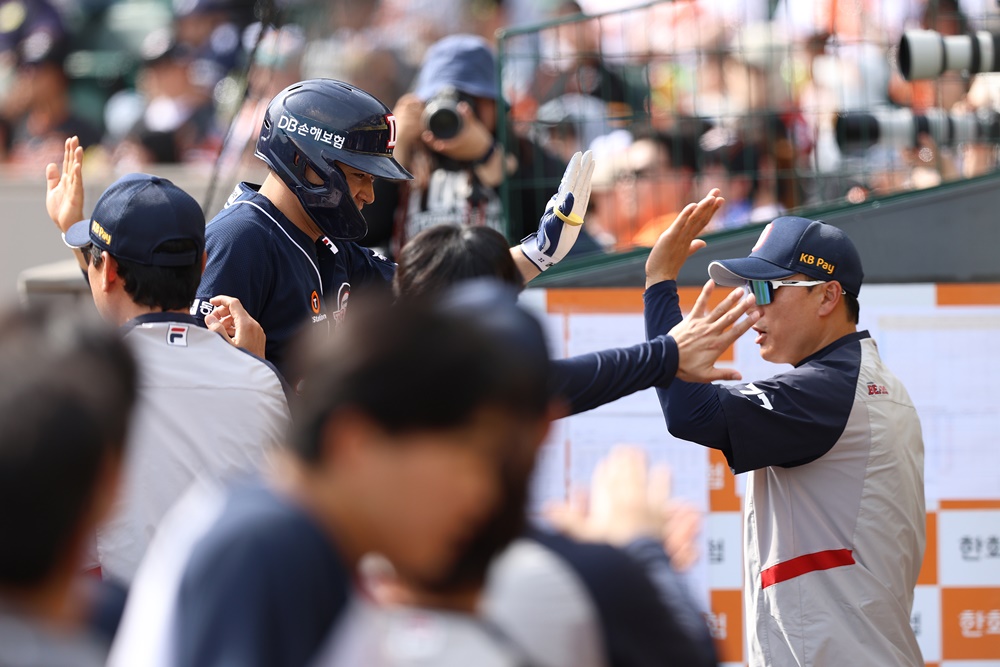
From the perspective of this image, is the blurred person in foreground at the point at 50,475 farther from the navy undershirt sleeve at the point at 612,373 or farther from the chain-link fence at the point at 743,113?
the chain-link fence at the point at 743,113

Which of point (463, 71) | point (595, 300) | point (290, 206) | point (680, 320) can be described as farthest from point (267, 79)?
point (680, 320)

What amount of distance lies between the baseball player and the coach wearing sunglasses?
1.87 feet

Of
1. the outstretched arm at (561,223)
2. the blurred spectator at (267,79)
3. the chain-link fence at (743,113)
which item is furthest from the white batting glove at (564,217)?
the blurred spectator at (267,79)

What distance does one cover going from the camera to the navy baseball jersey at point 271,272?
12.3ft

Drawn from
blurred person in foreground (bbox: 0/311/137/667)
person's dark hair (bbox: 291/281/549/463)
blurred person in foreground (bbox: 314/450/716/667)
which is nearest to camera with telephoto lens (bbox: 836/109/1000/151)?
blurred person in foreground (bbox: 314/450/716/667)

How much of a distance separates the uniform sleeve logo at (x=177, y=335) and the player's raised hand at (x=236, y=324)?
1.39 feet

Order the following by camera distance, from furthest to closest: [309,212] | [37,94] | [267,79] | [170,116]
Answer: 1. [37,94]
2. [170,116]
3. [267,79]
4. [309,212]

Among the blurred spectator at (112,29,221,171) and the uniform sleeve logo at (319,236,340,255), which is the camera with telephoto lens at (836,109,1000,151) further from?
the blurred spectator at (112,29,221,171)

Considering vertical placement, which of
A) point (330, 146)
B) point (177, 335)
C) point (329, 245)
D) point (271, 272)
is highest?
point (330, 146)

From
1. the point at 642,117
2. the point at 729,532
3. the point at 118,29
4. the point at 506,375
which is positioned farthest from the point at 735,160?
the point at 118,29

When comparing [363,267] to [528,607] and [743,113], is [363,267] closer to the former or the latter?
[743,113]

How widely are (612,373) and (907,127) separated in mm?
3033

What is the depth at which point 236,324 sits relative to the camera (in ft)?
11.3

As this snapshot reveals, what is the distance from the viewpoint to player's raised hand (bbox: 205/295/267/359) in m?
3.43
